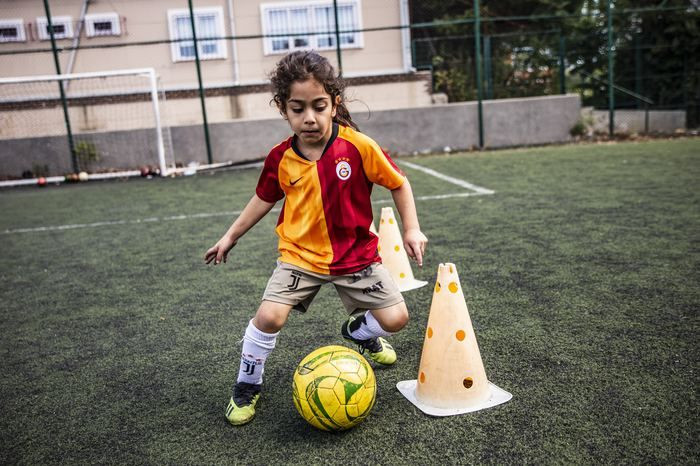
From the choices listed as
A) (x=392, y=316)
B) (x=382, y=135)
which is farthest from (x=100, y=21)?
(x=392, y=316)

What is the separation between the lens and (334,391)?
230 cm

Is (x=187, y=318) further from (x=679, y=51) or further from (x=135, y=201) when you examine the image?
(x=679, y=51)

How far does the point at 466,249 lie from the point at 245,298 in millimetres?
1860

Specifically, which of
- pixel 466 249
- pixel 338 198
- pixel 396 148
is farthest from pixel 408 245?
pixel 396 148

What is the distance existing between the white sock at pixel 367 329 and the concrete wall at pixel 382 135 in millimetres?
10091

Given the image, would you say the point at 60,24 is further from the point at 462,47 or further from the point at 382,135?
the point at 462,47

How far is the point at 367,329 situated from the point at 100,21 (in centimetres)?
1485

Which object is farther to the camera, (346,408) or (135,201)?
(135,201)

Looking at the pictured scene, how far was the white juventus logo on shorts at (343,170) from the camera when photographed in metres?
2.60

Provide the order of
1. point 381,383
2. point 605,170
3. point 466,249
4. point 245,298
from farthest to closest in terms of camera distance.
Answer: point 605,170 < point 466,249 < point 245,298 < point 381,383

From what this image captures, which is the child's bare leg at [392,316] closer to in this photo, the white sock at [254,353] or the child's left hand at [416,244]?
the child's left hand at [416,244]

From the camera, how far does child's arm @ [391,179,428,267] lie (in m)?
2.53

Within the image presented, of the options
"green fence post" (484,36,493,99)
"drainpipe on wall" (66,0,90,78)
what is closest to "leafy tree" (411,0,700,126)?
"green fence post" (484,36,493,99)

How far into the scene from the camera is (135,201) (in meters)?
8.77
